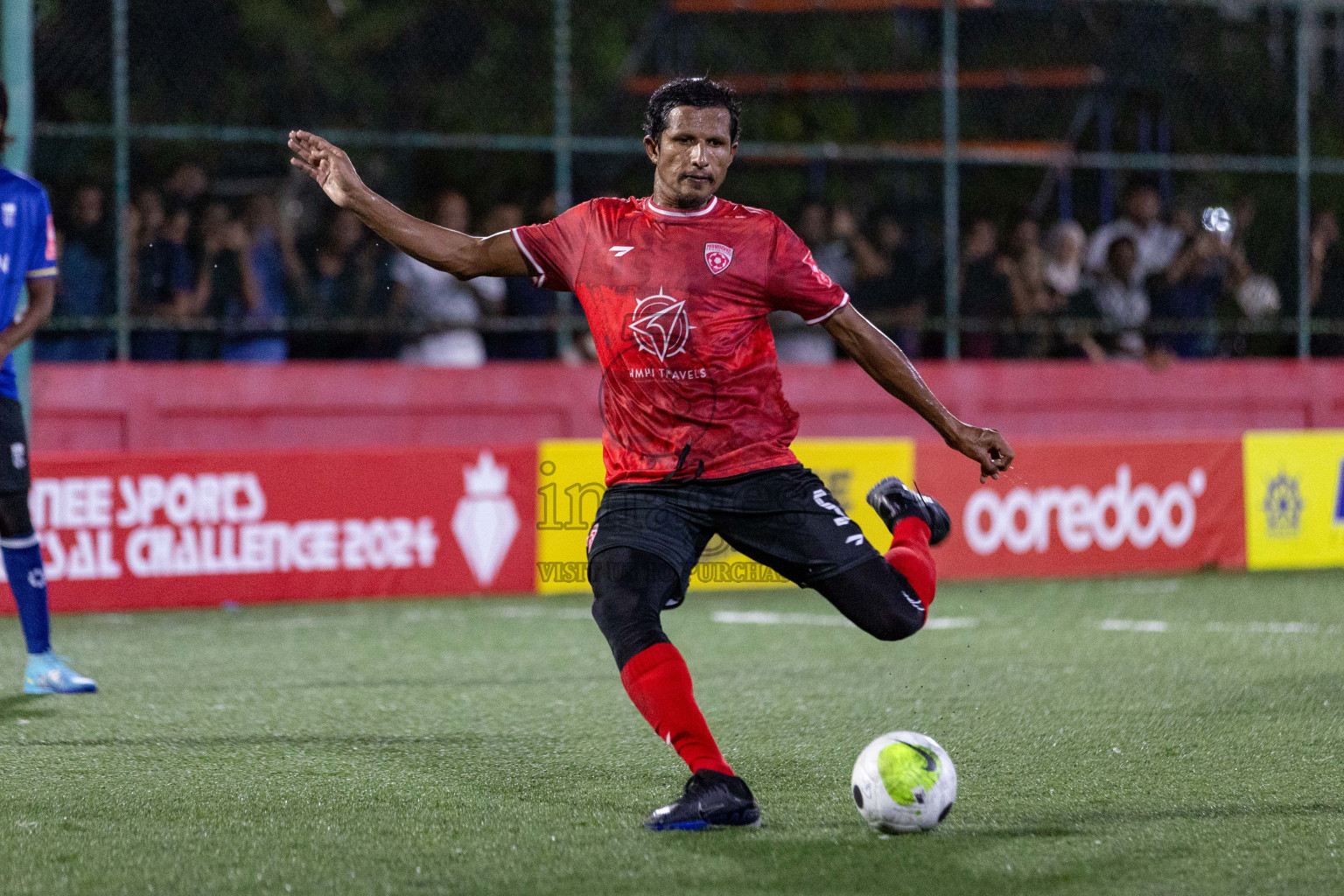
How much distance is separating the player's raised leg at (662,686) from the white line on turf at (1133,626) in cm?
515

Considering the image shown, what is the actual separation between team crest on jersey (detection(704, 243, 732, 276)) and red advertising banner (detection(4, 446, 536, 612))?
6.54m

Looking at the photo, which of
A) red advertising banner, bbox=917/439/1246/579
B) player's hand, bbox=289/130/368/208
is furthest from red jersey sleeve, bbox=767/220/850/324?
red advertising banner, bbox=917/439/1246/579

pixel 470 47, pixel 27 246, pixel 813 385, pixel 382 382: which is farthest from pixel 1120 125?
pixel 27 246

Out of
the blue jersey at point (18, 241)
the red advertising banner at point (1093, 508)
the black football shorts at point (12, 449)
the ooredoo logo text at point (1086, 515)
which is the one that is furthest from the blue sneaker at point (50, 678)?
the ooredoo logo text at point (1086, 515)

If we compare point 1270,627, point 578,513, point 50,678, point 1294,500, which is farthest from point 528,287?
point 50,678

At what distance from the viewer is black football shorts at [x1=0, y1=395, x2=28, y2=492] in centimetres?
719

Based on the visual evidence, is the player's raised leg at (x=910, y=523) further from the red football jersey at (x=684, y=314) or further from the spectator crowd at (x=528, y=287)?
the spectator crowd at (x=528, y=287)

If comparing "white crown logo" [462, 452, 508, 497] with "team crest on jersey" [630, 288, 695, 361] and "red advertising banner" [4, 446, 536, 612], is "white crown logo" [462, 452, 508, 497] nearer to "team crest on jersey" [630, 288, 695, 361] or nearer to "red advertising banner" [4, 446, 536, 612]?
Result: "red advertising banner" [4, 446, 536, 612]

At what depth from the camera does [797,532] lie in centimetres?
495

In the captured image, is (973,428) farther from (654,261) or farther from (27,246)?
(27,246)

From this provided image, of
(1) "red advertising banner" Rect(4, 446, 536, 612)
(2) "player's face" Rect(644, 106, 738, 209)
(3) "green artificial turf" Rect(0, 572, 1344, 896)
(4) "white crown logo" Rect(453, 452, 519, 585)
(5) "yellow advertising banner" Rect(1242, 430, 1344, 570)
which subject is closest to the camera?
(3) "green artificial turf" Rect(0, 572, 1344, 896)

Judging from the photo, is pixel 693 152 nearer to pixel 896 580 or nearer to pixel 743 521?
pixel 743 521

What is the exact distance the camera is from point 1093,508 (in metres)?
12.4

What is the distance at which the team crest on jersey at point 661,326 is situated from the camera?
4.87 m
